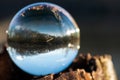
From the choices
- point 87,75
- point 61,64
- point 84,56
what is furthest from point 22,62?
point 84,56

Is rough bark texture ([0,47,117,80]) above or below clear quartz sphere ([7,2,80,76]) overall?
below

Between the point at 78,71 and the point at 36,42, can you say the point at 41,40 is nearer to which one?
the point at 36,42

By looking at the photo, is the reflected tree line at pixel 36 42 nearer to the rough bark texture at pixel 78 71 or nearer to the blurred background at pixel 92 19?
the rough bark texture at pixel 78 71

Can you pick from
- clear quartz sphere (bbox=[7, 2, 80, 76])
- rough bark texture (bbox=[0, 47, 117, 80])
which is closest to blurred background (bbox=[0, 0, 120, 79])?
rough bark texture (bbox=[0, 47, 117, 80])

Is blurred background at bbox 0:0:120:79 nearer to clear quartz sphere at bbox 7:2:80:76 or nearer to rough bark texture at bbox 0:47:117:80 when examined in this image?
rough bark texture at bbox 0:47:117:80

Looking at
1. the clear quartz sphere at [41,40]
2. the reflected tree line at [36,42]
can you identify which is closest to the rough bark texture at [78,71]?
the clear quartz sphere at [41,40]

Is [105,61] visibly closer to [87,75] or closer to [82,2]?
[87,75]

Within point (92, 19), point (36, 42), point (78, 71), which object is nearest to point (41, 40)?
point (36, 42)
